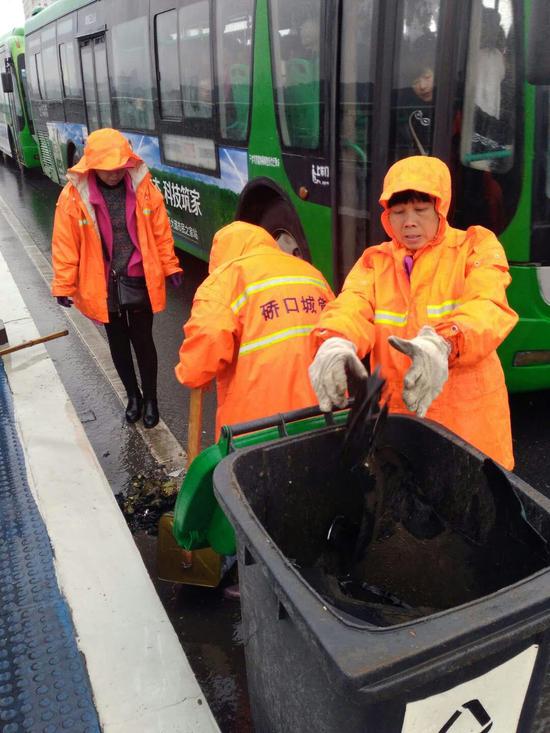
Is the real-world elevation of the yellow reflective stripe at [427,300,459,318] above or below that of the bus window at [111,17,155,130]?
below

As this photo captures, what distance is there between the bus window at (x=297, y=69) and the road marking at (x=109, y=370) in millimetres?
2138

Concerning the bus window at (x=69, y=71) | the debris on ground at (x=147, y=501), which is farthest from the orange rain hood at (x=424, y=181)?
the bus window at (x=69, y=71)

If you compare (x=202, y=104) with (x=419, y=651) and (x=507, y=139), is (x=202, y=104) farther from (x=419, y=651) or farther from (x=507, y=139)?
(x=419, y=651)

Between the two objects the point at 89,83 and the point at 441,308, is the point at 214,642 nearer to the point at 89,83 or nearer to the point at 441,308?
the point at 441,308

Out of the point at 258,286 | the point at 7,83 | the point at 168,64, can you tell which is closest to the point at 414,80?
the point at 258,286

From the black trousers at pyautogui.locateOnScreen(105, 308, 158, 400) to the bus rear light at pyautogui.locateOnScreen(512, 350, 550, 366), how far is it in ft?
7.43

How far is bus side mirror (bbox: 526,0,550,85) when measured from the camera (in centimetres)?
293

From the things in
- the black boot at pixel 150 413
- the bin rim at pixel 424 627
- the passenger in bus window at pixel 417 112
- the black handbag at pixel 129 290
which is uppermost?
the passenger in bus window at pixel 417 112

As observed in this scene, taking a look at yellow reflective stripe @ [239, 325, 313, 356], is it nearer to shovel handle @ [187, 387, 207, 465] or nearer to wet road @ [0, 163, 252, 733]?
shovel handle @ [187, 387, 207, 465]

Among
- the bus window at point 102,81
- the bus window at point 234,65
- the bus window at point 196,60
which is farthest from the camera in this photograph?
the bus window at point 102,81

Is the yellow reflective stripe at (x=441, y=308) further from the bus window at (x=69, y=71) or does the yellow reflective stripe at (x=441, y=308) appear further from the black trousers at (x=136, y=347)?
the bus window at (x=69, y=71)

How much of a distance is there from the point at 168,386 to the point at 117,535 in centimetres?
205

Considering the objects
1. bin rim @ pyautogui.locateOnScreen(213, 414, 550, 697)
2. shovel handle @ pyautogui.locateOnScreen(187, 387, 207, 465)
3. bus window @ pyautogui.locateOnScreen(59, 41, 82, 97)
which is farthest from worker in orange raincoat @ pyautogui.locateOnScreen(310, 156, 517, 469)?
bus window @ pyautogui.locateOnScreen(59, 41, 82, 97)

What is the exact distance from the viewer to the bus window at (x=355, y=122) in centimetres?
373
